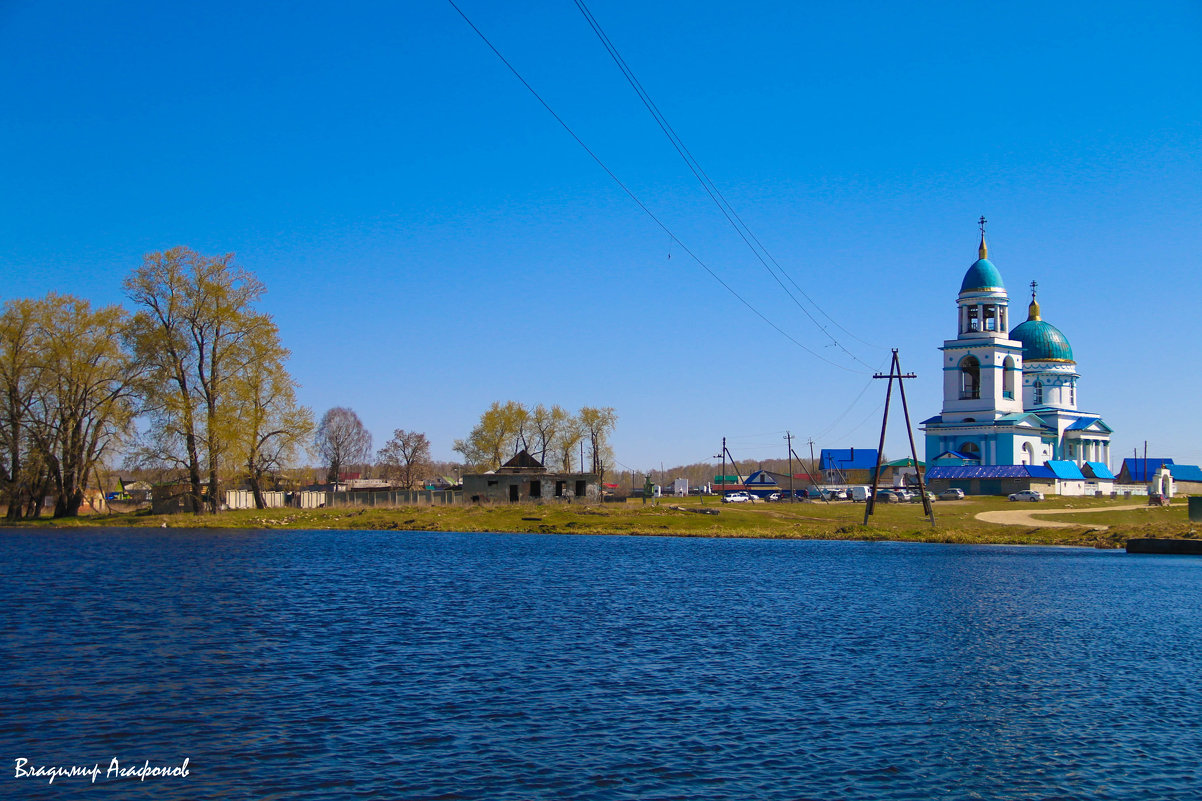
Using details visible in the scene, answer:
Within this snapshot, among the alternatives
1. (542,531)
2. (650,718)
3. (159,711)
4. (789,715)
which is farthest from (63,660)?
(542,531)

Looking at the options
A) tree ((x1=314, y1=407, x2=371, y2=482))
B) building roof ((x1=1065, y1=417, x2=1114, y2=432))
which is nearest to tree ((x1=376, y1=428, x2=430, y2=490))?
tree ((x1=314, y1=407, x2=371, y2=482))

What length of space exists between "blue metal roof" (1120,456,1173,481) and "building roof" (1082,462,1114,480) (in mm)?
14361

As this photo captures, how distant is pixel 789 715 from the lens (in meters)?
20.3

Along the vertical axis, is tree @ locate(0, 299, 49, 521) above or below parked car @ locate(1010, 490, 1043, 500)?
above

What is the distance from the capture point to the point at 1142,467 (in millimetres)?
158750

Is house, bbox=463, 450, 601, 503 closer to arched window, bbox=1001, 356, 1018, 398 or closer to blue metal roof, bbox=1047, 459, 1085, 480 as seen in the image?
blue metal roof, bbox=1047, 459, 1085, 480

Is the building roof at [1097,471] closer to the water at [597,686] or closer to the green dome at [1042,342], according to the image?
the green dome at [1042,342]

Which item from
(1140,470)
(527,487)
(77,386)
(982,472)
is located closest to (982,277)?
(982,472)

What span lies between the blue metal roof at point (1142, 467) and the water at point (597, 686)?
12460 cm

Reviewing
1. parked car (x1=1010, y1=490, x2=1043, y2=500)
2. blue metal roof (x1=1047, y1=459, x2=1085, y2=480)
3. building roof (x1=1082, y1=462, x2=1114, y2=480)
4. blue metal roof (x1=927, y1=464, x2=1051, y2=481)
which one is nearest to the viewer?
parked car (x1=1010, y1=490, x2=1043, y2=500)

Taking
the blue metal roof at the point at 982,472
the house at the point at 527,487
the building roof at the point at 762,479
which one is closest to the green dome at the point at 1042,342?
the blue metal roof at the point at 982,472

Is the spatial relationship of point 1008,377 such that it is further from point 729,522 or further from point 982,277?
point 729,522

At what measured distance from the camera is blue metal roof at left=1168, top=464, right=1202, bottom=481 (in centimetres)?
Answer: 15425

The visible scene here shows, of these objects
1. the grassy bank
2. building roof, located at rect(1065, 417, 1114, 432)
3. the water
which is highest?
building roof, located at rect(1065, 417, 1114, 432)
